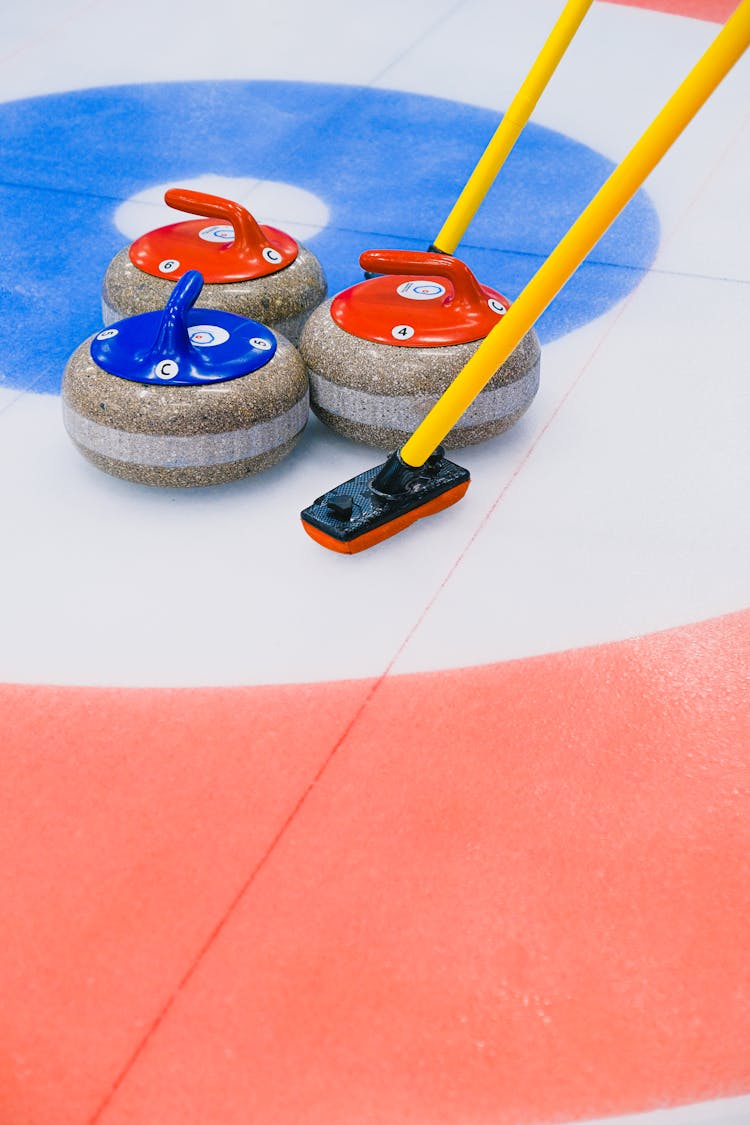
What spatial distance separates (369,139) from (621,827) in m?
3.48

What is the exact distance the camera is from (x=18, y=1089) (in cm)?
170

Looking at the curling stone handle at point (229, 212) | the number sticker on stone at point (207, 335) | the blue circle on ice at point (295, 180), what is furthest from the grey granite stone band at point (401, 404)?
the blue circle on ice at point (295, 180)

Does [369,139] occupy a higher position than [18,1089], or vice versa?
[369,139]

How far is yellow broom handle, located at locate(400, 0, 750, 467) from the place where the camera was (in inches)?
82.5

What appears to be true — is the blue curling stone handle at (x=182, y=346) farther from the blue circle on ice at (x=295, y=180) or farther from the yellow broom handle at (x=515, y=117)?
the yellow broom handle at (x=515, y=117)

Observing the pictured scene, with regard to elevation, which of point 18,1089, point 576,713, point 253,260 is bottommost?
point 18,1089

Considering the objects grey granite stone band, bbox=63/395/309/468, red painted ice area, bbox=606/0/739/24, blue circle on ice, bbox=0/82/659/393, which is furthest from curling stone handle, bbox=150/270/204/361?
red painted ice area, bbox=606/0/739/24

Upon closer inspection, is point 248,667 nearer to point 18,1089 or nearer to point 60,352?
point 18,1089

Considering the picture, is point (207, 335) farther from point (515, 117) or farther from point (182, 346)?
point (515, 117)

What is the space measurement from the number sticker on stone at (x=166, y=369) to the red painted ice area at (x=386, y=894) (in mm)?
754

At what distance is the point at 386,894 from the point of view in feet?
6.51

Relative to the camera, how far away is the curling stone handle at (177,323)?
277 cm

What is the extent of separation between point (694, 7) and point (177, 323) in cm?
475

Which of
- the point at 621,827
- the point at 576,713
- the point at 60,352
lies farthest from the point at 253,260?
the point at 621,827
